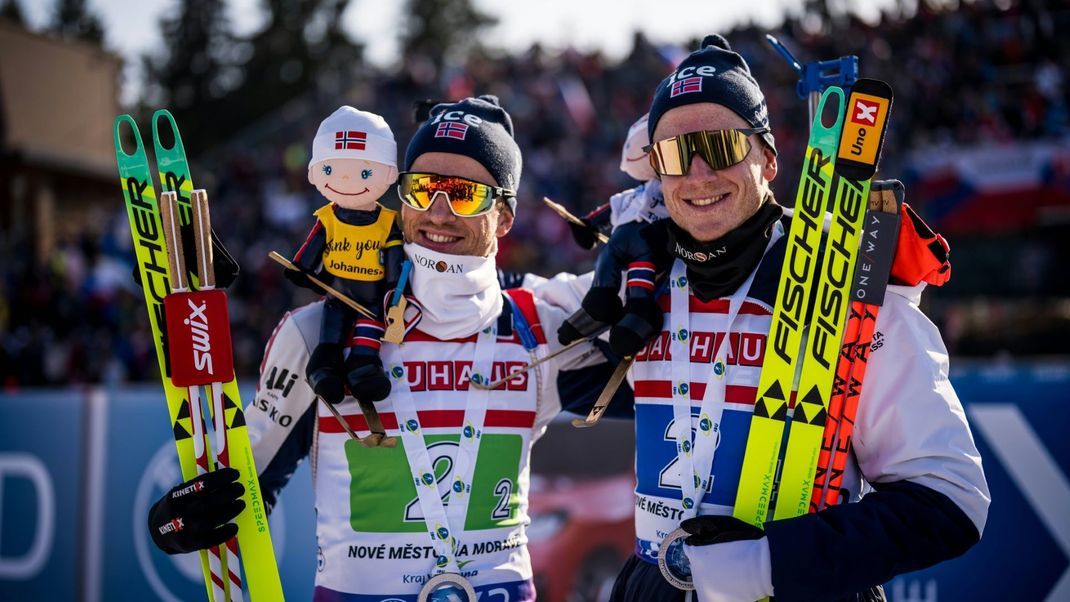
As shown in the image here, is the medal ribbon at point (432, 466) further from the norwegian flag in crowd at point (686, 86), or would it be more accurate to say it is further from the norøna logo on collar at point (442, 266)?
the norwegian flag in crowd at point (686, 86)

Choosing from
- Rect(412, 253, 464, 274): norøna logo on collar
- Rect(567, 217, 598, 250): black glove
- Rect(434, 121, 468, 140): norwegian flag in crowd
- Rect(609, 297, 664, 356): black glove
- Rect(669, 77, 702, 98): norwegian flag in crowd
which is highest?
Rect(669, 77, 702, 98): norwegian flag in crowd

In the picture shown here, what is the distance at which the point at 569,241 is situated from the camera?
54.8ft

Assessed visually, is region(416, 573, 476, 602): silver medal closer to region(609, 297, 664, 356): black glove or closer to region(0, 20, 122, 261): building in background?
region(609, 297, 664, 356): black glove

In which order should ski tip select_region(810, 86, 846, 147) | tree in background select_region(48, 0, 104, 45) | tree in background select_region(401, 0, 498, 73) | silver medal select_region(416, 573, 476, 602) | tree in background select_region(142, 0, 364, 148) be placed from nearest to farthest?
ski tip select_region(810, 86, 846, 147), silver medal select_region(416, 573, 476, 602), tree in background select_region(142, 0, 364, 148), tree in background select_region(401, 0, 498, 73), tree in background select_region(48, 0, 104, 45)

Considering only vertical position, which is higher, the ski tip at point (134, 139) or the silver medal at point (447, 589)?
the ski tip at point (134, 139)

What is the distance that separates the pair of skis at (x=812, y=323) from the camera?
8.35 ft

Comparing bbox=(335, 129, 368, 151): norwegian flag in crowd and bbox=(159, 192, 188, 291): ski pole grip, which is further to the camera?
bbox=(335, 129, 368, 151): norwegian flag in crowd

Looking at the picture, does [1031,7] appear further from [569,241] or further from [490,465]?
[490,465]

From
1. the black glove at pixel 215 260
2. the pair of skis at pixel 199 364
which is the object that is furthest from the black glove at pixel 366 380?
the black glove at pixel 215 260

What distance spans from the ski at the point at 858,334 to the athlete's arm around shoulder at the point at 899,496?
0.04m

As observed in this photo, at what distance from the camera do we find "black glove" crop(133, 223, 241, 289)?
2998 millimetres

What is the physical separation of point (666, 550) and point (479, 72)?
72.7 feet

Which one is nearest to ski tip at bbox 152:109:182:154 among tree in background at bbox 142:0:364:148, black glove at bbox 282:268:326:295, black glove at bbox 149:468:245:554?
black glove at bbox 282:268:326:295

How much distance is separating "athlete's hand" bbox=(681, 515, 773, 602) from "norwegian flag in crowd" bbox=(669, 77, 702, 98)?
1177 mm
